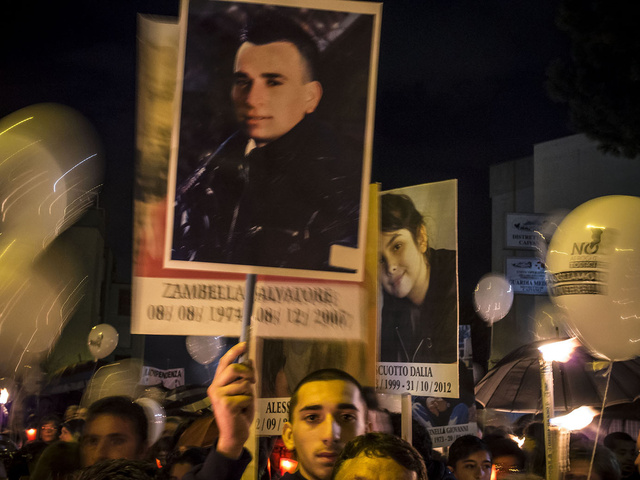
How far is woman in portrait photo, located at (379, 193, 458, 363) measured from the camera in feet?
20.6

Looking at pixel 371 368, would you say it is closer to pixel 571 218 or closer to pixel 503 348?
pixel 571 218

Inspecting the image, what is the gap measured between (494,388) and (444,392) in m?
3.48

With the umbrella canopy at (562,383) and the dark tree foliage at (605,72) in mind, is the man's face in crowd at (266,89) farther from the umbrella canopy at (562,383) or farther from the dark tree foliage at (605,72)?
the dark tree foliage at (605,72)

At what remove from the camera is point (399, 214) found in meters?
6.37

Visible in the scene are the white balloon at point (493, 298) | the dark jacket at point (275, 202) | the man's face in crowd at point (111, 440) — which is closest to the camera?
the dark jacket at point (275, 202)

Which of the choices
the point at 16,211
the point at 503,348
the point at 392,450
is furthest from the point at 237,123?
the point at 503,348

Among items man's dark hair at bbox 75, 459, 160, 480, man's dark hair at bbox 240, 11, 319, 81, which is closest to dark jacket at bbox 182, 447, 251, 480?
man's dark hair at bbox 75, 459, 160, 480

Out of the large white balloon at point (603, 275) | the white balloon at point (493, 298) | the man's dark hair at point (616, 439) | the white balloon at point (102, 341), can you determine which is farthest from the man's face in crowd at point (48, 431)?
the white balloon at point (493, 298)

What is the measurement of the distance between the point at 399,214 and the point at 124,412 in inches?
119

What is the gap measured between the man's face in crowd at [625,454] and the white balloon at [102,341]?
10803 millimetres

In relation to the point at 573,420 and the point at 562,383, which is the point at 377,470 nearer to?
the point at 573,420

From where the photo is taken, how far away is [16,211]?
5148 mm

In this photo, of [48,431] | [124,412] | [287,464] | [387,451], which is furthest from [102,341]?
[387,451]

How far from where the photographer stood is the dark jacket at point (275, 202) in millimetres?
3365
